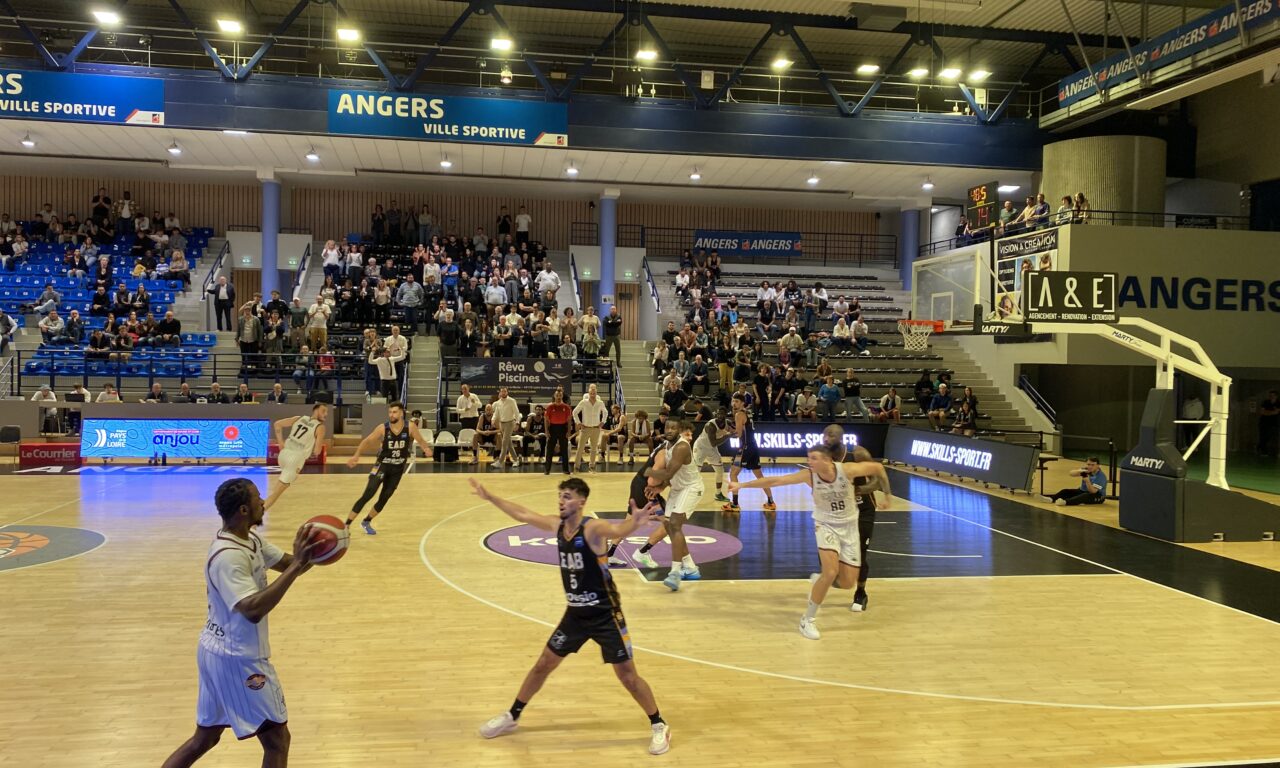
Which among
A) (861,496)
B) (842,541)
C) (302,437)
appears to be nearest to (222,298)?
(302,437)

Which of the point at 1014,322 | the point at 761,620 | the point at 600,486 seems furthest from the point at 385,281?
the point at 761,620

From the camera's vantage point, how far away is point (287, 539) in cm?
1194

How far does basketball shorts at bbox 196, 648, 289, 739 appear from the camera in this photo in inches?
169

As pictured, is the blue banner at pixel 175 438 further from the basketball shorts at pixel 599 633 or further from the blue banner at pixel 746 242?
the blue banner at pixel 746 242

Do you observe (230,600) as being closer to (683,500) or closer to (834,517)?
(834,517)

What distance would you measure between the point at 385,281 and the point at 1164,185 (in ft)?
77.6

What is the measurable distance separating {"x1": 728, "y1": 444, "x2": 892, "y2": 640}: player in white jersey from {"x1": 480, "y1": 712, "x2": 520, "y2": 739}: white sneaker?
11.1ft

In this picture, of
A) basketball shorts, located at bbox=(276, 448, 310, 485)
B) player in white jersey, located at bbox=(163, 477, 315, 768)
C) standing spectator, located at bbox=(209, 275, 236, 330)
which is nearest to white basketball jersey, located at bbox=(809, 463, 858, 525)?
player in white jersey, located at bbox=(163, 477, 315, 768)

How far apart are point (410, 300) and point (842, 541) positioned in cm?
1989

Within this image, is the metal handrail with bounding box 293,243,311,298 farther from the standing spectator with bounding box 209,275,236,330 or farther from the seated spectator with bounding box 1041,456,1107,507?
the seated spectator with bounding box 1041,456,1107,507

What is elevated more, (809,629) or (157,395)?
(157,395)

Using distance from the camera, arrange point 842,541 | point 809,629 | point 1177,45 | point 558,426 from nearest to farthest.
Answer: point 809,629
point 842,541
point 558,426
point 1177,45

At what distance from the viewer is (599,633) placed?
5.80 m

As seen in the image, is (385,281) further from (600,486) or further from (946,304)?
(946,304)
